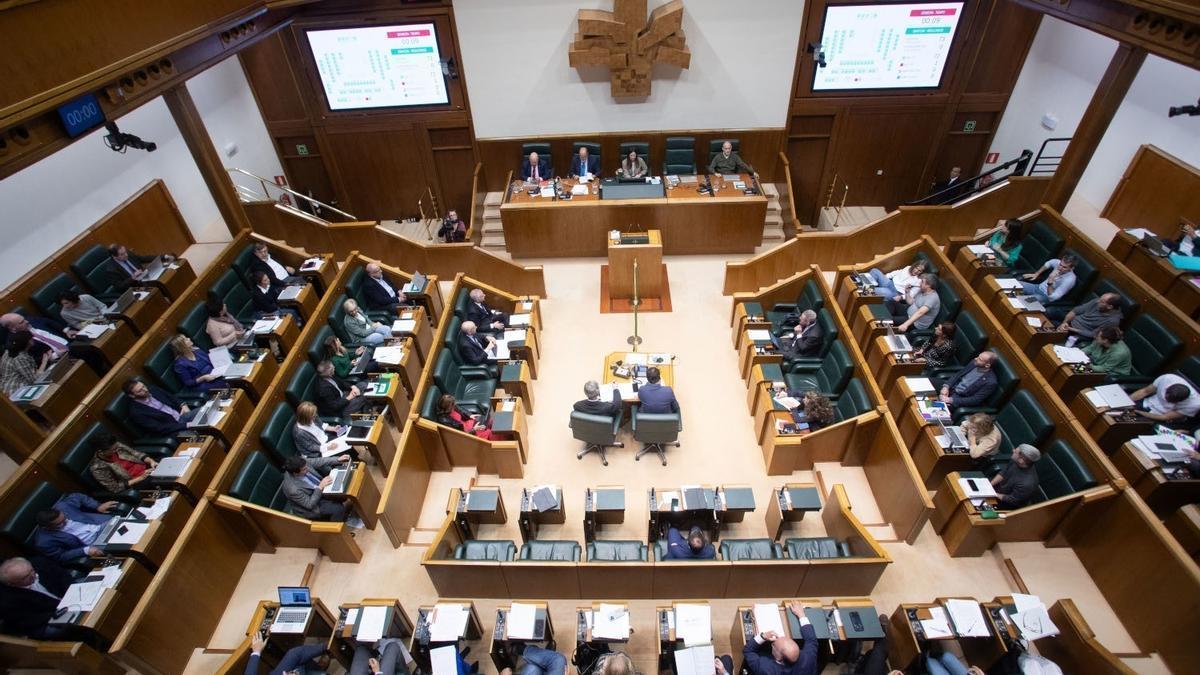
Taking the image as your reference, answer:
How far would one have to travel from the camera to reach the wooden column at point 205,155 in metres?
7.18

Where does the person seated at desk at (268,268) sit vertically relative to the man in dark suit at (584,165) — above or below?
below

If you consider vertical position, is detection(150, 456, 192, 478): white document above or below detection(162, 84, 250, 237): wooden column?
below

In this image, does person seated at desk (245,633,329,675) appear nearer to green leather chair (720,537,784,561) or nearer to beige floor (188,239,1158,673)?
beige floor (188,239,1158,673)

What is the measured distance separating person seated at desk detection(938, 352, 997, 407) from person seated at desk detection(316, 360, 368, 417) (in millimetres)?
6063

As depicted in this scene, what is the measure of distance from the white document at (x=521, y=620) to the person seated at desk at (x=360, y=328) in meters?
3.77

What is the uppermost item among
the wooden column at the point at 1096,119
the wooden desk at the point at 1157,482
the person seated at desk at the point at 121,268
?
the wooden column at the point at 1096,119

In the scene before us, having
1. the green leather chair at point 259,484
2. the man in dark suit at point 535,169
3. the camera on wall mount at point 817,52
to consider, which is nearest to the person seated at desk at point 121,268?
the green leather chair at point 259,484

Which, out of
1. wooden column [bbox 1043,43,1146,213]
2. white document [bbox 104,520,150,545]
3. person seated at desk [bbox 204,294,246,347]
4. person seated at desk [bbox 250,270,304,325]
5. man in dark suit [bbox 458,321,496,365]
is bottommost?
white document [bbox 104,520,150,545]

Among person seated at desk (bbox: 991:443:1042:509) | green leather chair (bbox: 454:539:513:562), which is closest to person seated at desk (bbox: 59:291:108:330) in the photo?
green leather chair (bbox: 454:539:513:562)

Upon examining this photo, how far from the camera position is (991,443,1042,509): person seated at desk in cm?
492

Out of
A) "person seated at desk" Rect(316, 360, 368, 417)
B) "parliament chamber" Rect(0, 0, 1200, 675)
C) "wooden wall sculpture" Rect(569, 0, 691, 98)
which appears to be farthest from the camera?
"wooden wall sculpture" Rect(569, 0, 691, 98)

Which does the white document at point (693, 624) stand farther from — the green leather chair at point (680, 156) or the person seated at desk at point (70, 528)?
the green leather chair at point (680, 156)

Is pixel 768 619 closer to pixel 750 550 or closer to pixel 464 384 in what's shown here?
pixel 750 550

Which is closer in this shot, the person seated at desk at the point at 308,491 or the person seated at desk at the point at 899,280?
the person seated at desk at the point at 308,491
